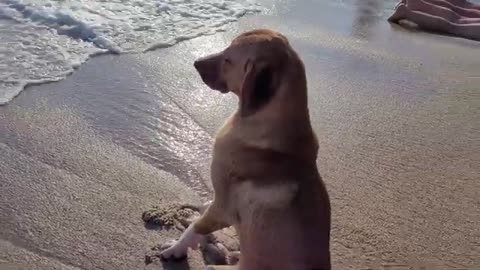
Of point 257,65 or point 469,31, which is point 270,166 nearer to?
point 257,65

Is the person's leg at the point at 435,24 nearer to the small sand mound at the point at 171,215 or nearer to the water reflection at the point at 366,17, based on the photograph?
the water reflection at the point at 366,17

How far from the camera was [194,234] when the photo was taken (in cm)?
412

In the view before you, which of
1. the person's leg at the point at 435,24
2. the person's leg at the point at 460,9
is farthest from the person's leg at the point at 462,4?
the person's leg at the point at 435,24

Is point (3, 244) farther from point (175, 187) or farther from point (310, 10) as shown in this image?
point (310, 10)

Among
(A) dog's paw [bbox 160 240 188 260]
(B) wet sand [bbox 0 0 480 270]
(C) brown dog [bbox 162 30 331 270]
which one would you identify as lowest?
(B) wet sand [bbox 0 0 480 270]

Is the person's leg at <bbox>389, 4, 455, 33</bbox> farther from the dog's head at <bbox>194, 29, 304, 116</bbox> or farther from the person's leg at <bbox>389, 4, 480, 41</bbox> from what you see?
the dog's head at <bbox>194, 29, 304, 116</bbox>

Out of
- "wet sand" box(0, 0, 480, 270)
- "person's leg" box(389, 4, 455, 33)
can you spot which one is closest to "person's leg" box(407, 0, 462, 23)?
"person's leg" box(389, 4, 455, 33)

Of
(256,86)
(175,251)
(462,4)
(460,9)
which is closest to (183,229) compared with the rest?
(175,251)

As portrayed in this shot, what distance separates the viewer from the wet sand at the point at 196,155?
439 cm

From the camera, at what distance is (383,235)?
15.2ft

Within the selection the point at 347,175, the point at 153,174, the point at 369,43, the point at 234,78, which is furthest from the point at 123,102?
the point at 369,43

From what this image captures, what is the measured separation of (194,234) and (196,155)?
49.7 inches

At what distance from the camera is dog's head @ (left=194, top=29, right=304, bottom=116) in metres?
3.65

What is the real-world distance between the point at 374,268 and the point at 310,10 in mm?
5658
